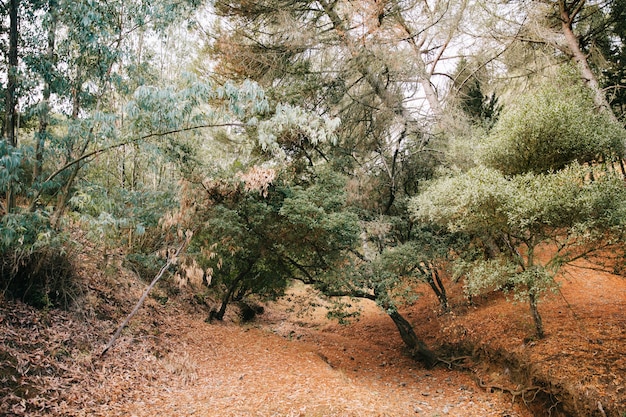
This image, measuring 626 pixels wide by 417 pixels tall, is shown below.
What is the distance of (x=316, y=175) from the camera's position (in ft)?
29.1

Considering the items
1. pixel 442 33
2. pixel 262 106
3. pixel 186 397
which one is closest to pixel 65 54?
pixel 262 106

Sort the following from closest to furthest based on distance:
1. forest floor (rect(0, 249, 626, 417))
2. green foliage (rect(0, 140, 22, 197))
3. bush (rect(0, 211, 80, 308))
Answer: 1. green foliage (rect(0, 140, 22, 197))
2. bush (rect(0, 211, 80, 308))
3. forest floor (rect(0, 249, 626, 417))

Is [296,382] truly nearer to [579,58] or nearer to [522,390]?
[522,390]

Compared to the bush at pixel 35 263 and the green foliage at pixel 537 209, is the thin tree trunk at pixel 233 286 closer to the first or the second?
the bush at pixel 35 263

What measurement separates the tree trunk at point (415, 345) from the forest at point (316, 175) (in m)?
0.08

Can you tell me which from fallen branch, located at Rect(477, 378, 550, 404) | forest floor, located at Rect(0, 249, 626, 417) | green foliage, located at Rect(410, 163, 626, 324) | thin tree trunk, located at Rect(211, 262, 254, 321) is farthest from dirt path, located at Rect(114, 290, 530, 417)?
green foliage, located at Rect(410, 163, 626, 324)

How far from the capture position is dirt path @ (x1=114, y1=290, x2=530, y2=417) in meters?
5.22

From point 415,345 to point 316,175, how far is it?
5.55 metres

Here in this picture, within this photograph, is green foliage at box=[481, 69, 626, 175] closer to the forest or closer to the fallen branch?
the forest

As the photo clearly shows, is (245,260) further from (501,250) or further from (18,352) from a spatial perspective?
(501,250)

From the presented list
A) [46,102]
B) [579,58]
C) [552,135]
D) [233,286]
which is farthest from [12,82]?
[579,58]

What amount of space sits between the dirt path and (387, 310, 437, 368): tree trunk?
262 mm

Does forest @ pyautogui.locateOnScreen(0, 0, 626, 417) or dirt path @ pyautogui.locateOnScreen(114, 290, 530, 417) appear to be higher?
forest @ pyautogui.locateOnScreen(0, 0, 626, 417)

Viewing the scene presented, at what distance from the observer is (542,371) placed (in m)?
6.28
